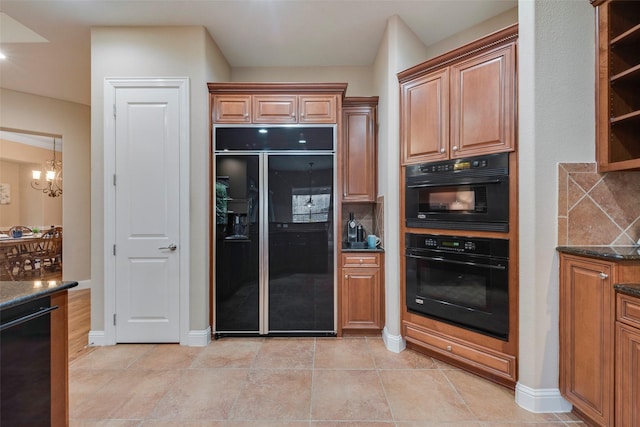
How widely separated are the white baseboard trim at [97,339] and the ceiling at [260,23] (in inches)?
114

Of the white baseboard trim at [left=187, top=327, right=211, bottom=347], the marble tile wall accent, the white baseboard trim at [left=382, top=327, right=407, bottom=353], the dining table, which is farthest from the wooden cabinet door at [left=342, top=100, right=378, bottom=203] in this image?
the dining table

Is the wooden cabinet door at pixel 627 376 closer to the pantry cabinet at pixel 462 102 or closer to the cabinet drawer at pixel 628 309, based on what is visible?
the cabinet drawer at pixel 628 309

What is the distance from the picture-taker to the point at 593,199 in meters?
1.82

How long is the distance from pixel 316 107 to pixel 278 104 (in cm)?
38

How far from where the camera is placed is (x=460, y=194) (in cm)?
225

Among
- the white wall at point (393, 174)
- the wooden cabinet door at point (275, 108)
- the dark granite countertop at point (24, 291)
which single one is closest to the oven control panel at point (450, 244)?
the white wall at point (393, 174)

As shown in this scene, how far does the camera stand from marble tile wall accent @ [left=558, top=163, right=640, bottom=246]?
5.93 feet

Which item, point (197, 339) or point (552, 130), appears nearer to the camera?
point (552, 130)

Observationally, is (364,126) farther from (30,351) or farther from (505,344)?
(30,351)

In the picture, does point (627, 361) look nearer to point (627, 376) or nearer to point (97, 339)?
point (627, 376)

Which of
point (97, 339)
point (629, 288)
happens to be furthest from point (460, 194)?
point (97, 339)

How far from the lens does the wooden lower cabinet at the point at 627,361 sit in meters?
1.37

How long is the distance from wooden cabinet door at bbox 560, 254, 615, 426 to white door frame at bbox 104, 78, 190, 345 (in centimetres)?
291

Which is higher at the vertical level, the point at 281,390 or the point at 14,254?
the point at 14,254
